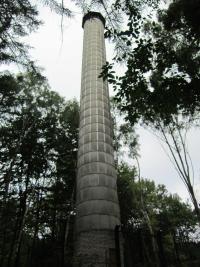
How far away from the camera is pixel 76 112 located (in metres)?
18.9

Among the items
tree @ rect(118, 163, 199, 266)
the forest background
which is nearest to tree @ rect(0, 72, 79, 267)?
the forest background

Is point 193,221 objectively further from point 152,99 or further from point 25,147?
point 152,99

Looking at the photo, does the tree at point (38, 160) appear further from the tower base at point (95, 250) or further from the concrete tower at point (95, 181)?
the tower base at point (95, 250)

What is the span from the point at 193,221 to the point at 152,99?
25.2 meters

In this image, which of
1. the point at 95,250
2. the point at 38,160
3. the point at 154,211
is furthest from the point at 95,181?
the point at 154,211

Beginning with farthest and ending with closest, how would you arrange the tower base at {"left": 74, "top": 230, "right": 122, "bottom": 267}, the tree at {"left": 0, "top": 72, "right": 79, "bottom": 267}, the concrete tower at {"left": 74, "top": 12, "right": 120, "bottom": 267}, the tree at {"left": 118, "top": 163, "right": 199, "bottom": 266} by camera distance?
the tree at {"left": 118, "top": 163, "right": 199, "bottom": 266}, the tree at {"left": 0, "top": 72, "right": 79, "bottom": 267}, the concrete tower at {"left": 74, "top": 12, "right": 120, "bottom": 267}, the tower base at {"left": 74, "top": 230, "right": 122, "bottom": 267}

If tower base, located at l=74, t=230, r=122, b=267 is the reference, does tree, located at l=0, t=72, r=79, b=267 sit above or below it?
above

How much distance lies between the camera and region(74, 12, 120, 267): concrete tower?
909 centimetres

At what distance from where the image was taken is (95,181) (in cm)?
1089

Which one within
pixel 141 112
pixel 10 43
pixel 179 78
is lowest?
pixel 141 112

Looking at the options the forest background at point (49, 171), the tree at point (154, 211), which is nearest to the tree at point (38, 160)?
the forest background at point (49, 171)

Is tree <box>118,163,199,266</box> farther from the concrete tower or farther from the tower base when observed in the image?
the tower base

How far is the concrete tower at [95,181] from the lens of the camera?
9.09 m

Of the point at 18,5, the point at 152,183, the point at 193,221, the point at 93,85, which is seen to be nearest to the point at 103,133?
the point at 93,85
